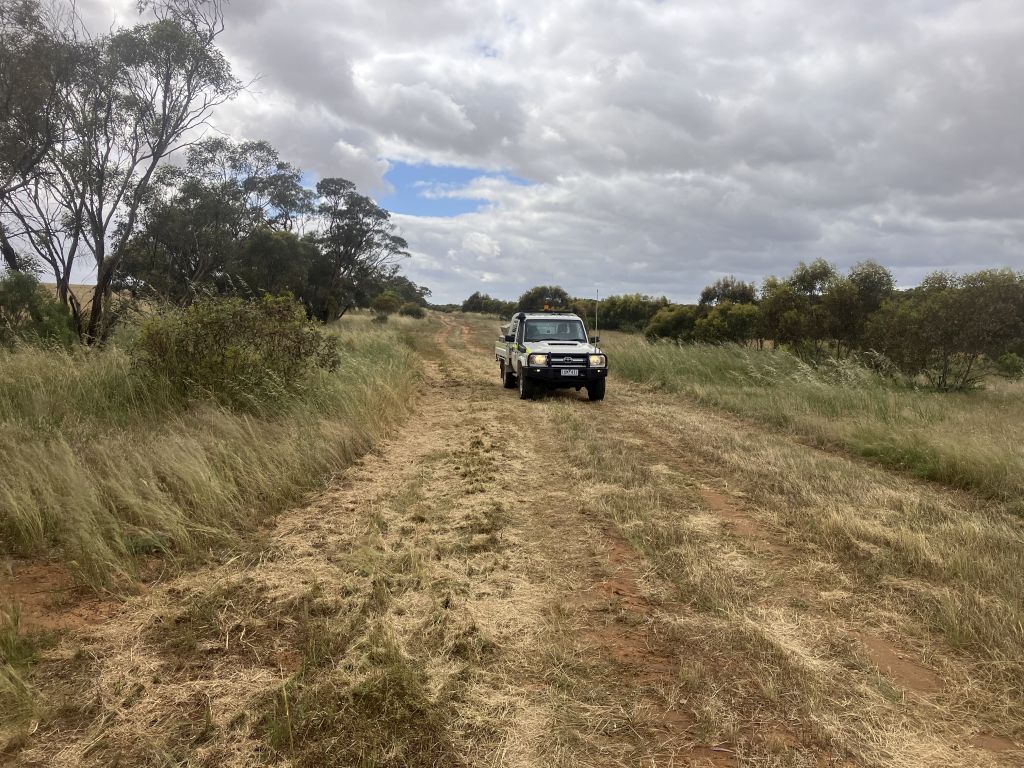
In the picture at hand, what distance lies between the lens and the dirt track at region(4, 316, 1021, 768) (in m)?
2.33

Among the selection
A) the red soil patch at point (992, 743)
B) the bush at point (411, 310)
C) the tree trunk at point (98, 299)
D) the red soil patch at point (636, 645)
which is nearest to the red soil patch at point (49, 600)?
the red soil patch at point (636, 645)

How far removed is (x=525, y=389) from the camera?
39.4 feet

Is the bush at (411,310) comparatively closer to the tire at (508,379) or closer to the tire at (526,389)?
the tire at (508,379)

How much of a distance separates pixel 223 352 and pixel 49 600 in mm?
5003

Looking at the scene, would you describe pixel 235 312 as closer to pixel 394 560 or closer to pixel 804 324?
pixel 394 560

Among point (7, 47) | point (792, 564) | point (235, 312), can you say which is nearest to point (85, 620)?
point (792, 564)

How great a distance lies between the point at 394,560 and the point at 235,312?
5.68 metres

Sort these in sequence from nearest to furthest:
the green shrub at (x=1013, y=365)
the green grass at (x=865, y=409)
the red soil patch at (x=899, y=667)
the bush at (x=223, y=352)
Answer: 1. the red soil patch at (x=899, y=667)
2. the green grass at (x=865, y=409)
3. the bush at (x=223, y=352)
4. the green shrub at (x=1013, y=365)

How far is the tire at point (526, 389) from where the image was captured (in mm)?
11969

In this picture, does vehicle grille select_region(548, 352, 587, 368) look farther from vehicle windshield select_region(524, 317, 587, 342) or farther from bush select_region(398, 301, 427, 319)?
bush select_region(398, 301, 427, 319)

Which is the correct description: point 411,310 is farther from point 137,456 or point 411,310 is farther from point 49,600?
point 49,600

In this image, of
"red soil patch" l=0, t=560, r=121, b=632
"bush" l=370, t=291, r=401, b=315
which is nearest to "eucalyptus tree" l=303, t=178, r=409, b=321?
"bush" l=370, t=291, r=401, b=315

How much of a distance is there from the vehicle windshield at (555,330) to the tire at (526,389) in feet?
4.64

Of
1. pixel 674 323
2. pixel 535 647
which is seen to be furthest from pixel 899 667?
pixel 674 323
